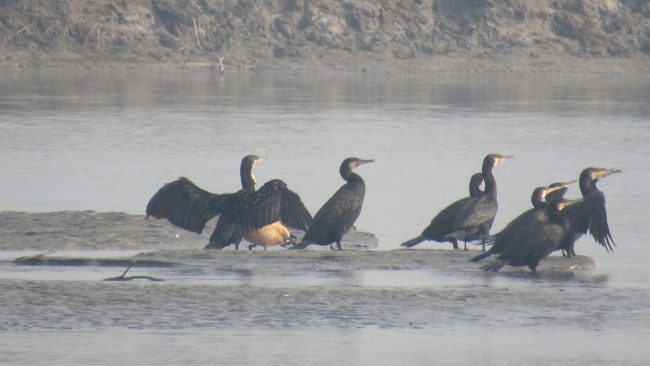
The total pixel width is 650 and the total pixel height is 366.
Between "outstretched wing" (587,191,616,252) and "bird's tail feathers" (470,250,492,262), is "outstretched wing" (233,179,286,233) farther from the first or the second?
"outstretched wing" (587,191,616,252)

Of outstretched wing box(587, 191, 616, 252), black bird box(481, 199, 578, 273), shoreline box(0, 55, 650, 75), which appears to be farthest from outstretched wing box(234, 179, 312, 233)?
shoreline box(0, 55, 650, 75)

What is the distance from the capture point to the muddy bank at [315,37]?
40875mm

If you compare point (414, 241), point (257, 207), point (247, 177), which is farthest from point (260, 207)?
point (414, 241)

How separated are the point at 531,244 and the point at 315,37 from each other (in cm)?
3049

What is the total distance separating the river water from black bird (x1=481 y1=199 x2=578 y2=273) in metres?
0.40

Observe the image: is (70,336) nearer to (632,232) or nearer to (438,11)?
(632,232)

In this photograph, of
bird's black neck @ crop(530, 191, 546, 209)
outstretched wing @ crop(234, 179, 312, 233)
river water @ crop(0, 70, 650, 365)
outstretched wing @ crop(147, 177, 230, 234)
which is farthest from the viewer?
outstretched wing @ crop(147, 177, 230, 234)

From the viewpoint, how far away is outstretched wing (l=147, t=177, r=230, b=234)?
12.5 meters

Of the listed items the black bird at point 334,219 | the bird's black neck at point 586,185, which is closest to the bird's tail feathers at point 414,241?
the black bird at point 334,219

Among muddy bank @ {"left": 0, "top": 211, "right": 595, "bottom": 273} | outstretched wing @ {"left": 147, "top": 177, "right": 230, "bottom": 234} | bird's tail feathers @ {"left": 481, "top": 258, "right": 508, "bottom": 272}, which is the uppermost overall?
outstretched wing @ {"left": 147, "top": 177, "right": 230, "bottom": 234}

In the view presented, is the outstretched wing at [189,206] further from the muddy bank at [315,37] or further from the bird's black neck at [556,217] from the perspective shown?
the muddy bank at [315,37]

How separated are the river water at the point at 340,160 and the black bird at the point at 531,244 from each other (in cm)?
40

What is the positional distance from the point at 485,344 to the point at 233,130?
16.2 metres

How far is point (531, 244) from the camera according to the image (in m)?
11.6
